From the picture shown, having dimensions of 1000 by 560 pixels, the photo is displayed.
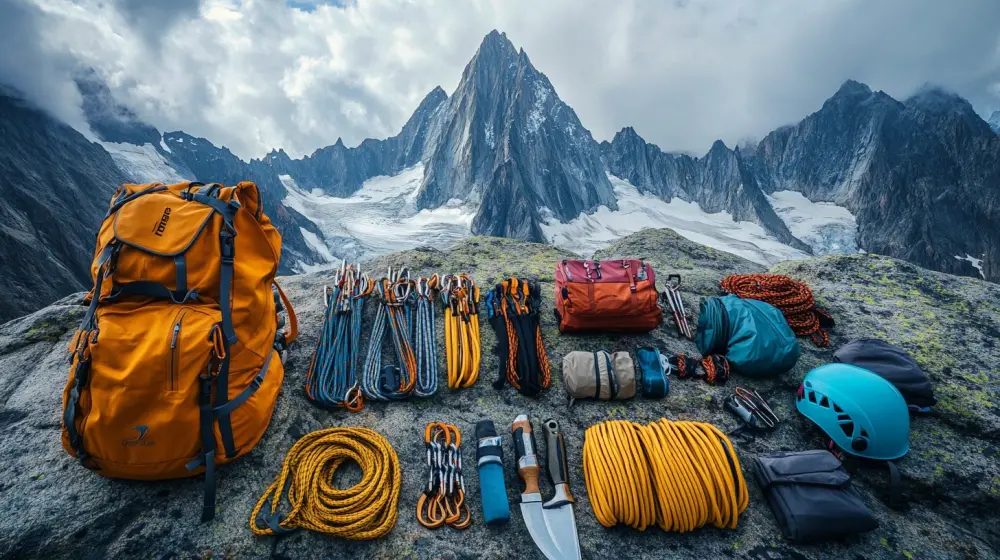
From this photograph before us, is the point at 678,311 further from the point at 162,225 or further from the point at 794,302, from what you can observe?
the point at 162,225

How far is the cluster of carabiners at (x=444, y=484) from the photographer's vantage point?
3100mm

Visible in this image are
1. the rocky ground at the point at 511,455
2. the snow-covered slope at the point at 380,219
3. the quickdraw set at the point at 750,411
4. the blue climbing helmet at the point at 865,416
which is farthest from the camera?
the snow-covered slope at the point at 380,219

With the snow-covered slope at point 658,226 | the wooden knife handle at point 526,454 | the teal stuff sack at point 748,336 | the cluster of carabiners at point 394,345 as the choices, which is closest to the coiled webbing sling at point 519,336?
the wooden knife handle at point 526,454

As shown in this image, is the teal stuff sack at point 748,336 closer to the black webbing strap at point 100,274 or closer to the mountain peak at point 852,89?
the black webbing strap at point 100,274

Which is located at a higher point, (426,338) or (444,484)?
(426,338)

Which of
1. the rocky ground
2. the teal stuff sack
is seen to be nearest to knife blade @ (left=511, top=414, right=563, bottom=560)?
the rocky ground

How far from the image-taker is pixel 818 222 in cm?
12688

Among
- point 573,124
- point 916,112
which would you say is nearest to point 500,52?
point 573,124

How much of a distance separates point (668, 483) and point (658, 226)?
148 metres

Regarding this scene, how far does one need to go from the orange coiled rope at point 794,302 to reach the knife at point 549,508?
3947 mm

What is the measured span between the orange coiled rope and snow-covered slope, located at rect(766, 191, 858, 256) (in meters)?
125

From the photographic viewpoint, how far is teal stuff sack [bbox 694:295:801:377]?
14.4 feet

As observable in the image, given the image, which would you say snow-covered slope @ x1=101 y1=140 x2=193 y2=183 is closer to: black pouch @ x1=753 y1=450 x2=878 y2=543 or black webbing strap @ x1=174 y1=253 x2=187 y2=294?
black webbing strap @ x1=174 y1=253 x2=187 y2=294

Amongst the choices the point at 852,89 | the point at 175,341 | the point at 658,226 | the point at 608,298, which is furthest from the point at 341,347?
the point at 852,89
